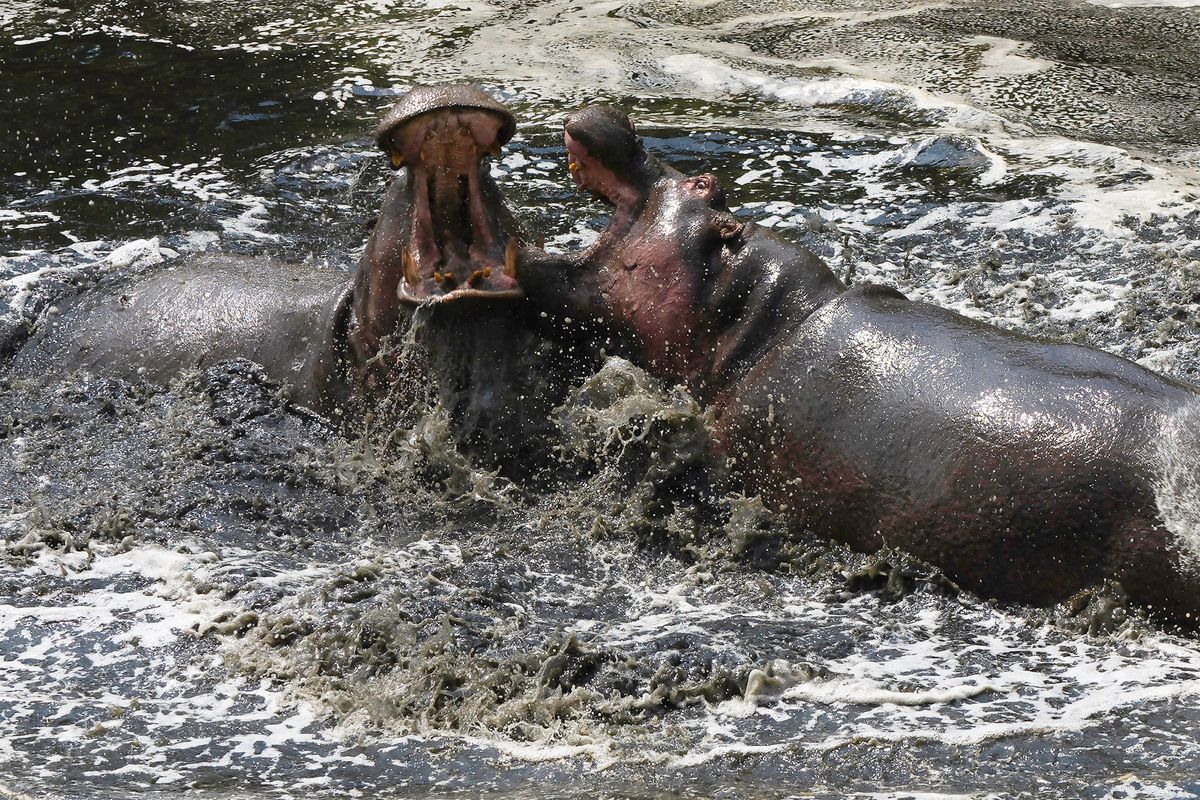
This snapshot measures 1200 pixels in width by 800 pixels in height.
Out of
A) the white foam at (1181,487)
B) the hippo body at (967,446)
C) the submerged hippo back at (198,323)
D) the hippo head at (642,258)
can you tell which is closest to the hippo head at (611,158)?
the hippo head at (642,258)

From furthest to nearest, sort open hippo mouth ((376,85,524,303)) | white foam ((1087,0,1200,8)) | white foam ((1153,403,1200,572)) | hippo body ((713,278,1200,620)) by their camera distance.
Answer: white foam ((1087,0,1200,8))
open hippo mouth ((376,85,524,303))
hippo body ((713,278,1200,620))
white foam ((1153,403,1200,572))

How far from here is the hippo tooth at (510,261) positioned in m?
5.35

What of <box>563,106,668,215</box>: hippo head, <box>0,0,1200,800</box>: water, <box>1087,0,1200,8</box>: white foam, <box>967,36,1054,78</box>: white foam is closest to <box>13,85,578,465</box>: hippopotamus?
<box>0,0,1200,800</box>: water

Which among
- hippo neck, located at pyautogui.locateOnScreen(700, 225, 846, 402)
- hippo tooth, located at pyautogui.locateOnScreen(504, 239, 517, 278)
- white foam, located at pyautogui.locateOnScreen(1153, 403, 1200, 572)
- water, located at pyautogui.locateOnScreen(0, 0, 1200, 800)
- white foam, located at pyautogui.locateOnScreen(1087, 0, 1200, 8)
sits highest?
white foam, located at pyautogui.locateOnScreen(1087, 0, 1200, 8)

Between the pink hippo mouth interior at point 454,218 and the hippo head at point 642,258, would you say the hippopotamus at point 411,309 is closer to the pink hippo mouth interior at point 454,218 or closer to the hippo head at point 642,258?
the pink hippo mouth interior at point 454,218

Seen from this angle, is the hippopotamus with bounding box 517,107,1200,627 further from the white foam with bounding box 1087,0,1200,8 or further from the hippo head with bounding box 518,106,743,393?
the white foam with bounding box 1087,0,1200,8

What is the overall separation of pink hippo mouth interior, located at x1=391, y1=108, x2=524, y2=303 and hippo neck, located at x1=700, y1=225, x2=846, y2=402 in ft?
2.24

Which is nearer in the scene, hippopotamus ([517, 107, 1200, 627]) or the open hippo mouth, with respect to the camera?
hippopotamus ([517, 107, 1200, 627])

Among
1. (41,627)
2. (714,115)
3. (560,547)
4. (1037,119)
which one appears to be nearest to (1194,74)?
(1037,119)

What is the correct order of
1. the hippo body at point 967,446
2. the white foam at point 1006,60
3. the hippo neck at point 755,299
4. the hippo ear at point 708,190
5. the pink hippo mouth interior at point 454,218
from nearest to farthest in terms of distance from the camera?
the hippo body at point 967,446
the pink hippo mouth interior at point 454,218
the hippo neck at point 755,299
the hippo ear at point 708,190
the white foam at point 1006,60

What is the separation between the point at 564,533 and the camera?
211 inches

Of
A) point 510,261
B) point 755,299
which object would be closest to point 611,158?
point 510,261

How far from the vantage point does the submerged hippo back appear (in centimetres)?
618

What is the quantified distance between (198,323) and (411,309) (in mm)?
1502
